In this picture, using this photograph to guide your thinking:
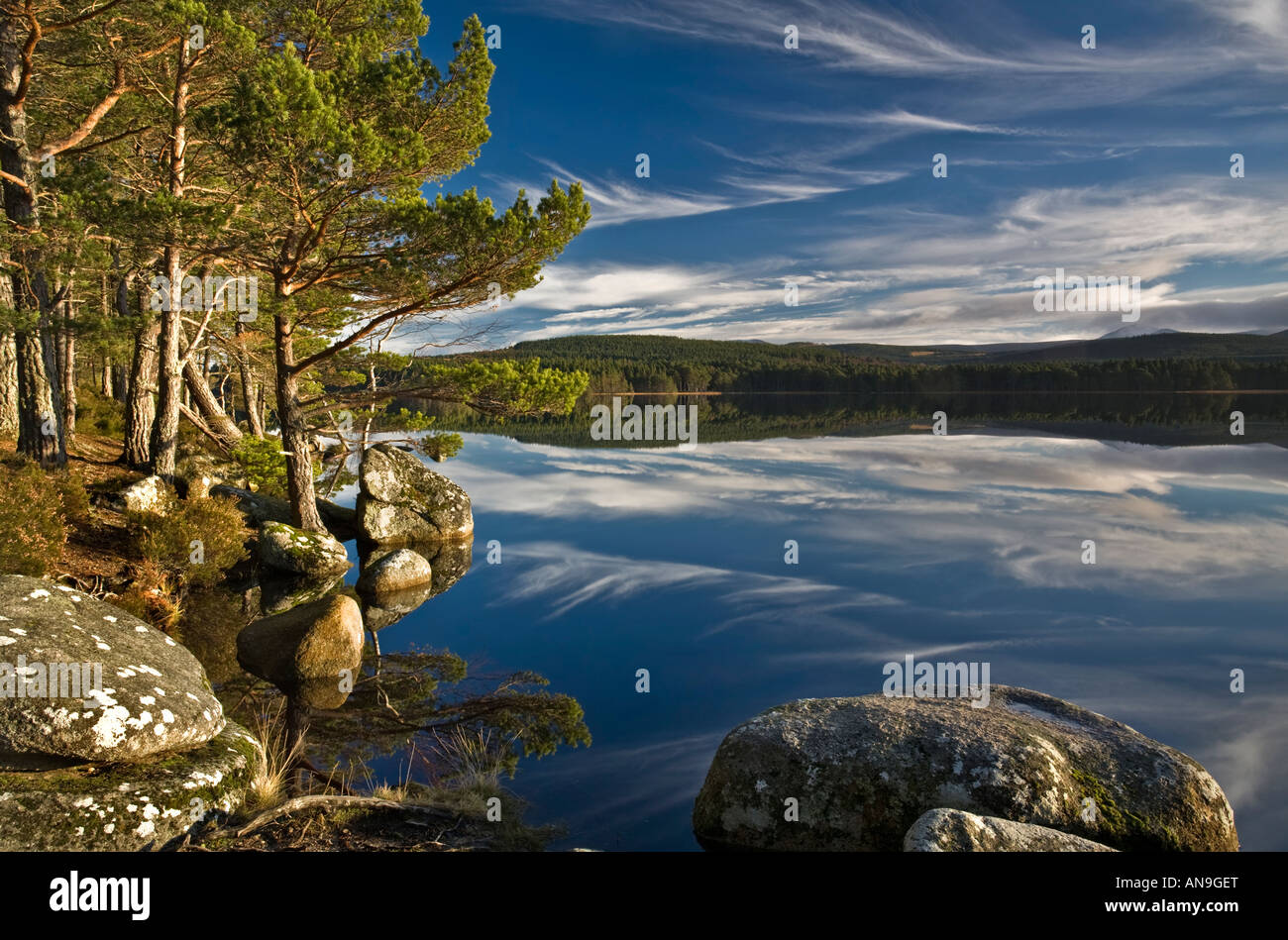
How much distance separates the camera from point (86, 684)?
5.99m

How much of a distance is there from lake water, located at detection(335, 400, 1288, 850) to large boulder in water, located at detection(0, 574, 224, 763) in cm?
320

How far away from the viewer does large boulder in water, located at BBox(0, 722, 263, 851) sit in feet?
17.1

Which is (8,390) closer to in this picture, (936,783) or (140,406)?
(140,406)

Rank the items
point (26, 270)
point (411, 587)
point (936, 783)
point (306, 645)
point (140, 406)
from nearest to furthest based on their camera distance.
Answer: point (936, 783) < point (306, 645) < point (26, 270) < point (411, 587) < point (140, 406)

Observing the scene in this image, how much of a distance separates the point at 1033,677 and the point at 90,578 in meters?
15.1

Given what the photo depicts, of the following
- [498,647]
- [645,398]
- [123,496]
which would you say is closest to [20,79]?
[123,496]

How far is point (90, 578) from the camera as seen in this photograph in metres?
12.7

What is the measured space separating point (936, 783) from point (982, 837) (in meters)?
1.08

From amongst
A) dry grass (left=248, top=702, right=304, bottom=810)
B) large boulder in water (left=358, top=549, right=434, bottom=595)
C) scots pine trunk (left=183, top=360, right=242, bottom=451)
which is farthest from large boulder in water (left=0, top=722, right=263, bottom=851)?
scots pine trunk (left=183, top=360, right=242, bottom=451)

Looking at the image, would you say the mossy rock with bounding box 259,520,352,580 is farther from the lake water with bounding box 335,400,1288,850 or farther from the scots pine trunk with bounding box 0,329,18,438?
the scots pine trunk with bounding box 0,329,18,438

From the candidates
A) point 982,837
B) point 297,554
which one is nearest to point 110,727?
point 982,837

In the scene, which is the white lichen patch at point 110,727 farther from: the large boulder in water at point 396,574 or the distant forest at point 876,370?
the distant forest at point 876,370

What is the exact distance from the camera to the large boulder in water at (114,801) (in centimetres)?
521
